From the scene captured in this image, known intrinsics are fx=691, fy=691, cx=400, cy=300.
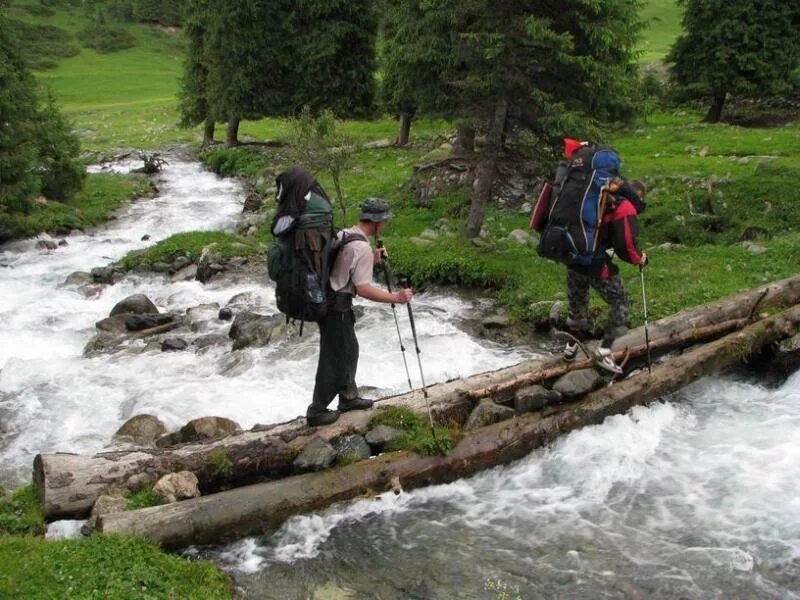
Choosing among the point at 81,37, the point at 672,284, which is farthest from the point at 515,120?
the point at 81,37

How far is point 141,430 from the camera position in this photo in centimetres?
1052

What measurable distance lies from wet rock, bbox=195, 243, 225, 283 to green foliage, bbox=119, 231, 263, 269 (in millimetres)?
213

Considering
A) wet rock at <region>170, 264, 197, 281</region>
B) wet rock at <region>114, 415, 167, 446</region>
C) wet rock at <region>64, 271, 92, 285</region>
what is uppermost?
wet rock at <region>114, 415, 167, 446</region>

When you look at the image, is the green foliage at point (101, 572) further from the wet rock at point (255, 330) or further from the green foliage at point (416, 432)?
the wet rock at point (255, 330)

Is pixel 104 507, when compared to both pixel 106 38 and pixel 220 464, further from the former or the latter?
pixel 106 38

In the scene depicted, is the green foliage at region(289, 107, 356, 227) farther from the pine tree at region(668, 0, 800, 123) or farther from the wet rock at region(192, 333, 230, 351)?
the pine tree at region(668, 0, 800, 123)

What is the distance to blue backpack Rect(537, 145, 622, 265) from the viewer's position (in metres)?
8.99

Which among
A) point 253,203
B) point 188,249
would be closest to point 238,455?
point 188,249

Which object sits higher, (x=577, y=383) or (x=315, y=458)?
(x=577, y=383)

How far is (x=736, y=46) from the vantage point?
34781 millimetres

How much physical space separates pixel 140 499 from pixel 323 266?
10.7ft

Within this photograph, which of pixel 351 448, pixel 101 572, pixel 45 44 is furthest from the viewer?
pixel 45 44

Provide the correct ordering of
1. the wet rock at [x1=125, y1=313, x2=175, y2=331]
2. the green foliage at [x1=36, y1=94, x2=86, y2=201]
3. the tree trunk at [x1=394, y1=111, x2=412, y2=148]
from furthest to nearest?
the tree trunk at [x1=394, y1=111, x2=412, y2=148], the green foliage at [x1=36, y1=94, x2=86, y2=201], the wet rock at [x1=125, y1=313, x2=175, y2=331]

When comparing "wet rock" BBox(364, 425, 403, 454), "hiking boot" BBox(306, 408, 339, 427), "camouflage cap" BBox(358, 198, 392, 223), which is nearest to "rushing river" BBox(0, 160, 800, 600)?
"wet rock" BBox(364, 425, 403, 454)
